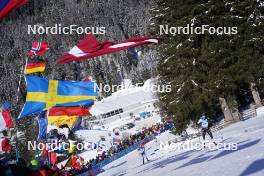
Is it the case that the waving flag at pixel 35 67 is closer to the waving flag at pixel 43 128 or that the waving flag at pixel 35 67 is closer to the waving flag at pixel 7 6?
the waving flag at pixel 43 128

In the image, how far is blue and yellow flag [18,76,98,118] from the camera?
44.3 feet

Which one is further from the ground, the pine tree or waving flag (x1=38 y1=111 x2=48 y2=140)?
the pine tree

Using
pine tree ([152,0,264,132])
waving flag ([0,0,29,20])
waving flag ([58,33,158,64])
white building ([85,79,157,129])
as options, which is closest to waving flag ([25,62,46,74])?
waving flag ([58,33,158,64])

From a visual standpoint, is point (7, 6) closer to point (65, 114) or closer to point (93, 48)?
point (93, 48)

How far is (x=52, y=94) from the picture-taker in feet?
45.2

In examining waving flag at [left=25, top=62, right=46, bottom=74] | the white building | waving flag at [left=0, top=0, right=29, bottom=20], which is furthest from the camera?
the white building

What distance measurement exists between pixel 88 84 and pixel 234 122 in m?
18.5

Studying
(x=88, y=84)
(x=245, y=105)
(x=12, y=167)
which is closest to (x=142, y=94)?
(x=245, y=105)

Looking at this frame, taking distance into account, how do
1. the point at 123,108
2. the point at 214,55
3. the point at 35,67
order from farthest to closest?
the point at 123,108
the point at 214,55
the point at 35,67

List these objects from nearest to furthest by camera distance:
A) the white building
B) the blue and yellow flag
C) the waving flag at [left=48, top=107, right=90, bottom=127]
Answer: the blue and yellow flag
the waving flag at [left=48, top=107, right=90, bottom=127]
the white building

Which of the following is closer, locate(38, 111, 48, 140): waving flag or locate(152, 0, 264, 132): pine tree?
locate(38, 111, 48, 140): waving flag

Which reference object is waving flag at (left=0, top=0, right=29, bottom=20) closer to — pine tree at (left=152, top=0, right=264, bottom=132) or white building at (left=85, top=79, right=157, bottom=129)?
pine tree at (left=152, top=0, right=264, bottom=132)

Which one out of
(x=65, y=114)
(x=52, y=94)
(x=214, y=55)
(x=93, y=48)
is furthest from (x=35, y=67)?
(x=214, y=55)

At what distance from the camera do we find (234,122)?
30.3 metres
